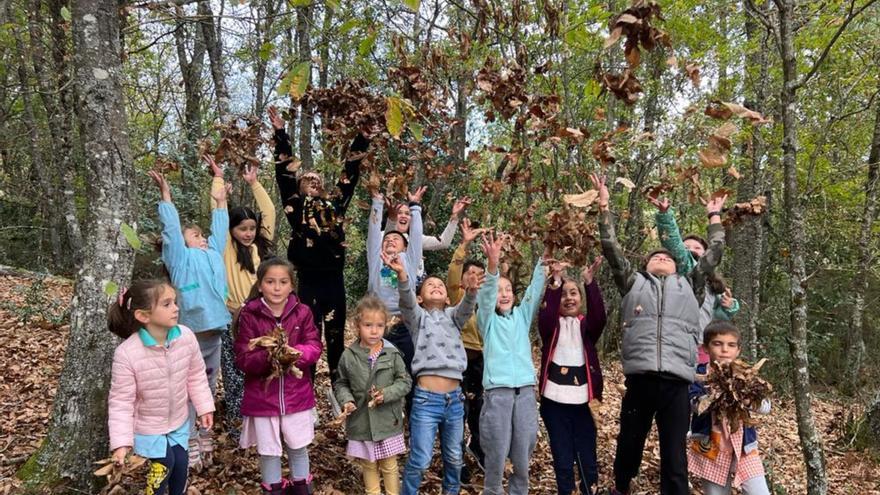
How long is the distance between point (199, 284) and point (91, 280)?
80 centimetres

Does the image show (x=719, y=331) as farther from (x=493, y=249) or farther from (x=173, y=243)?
(x=173, y=243)

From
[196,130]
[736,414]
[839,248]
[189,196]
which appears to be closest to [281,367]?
[736,414]

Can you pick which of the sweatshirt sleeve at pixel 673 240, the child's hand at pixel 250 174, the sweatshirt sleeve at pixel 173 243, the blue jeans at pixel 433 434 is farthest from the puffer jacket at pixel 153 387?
the sweatshirt sleeve at pixel 673 240

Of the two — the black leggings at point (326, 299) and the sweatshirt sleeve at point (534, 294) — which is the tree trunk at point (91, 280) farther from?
the sweatshirt sleeve at point (534, 294)

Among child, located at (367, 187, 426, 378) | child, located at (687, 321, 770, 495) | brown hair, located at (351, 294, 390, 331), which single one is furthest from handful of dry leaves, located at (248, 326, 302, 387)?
child, located at (687, 321, 770, 495)

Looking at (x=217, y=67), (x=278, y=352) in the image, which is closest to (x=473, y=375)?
(x=278, y=352)

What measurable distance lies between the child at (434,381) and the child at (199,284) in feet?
4.92

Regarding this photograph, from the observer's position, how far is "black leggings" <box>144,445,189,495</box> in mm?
3186

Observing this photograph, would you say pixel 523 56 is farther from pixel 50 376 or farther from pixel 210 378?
pixel 50 376

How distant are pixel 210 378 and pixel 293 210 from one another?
1.67 meters

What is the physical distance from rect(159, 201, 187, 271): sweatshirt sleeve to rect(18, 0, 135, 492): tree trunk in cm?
43

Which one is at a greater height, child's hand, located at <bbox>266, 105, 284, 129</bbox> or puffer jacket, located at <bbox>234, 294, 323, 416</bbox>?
child's hand, located at <bbox>266, 105, 284, 129</bbox>

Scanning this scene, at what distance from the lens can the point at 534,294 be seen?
4.28 metres

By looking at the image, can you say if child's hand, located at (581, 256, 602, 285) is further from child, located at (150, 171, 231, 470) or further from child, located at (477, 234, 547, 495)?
child, located at (150, 171, 231, 470)
